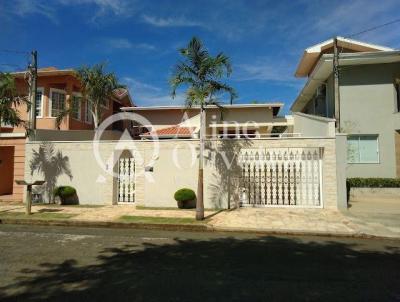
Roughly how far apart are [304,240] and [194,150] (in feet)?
20.6

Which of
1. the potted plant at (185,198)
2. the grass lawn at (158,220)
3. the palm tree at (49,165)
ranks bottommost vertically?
the grass lawn at (158,220)

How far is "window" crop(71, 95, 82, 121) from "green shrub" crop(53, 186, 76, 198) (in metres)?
7.81

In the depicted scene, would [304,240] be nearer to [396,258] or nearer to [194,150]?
[396,258]

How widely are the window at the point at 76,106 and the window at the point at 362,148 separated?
1647cm

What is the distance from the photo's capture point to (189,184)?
13797 mm

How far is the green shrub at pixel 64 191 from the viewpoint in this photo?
1428 cm

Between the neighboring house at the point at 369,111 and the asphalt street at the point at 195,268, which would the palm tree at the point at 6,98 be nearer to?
the asphalt street at the point at 195,268

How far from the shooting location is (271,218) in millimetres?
11305

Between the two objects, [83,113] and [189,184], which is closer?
[189,184]

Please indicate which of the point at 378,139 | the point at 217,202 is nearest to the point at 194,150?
the point at 217,202

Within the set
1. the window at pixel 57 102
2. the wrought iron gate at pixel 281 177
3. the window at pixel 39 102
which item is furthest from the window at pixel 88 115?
the wrought iron gate at pixel 281 177

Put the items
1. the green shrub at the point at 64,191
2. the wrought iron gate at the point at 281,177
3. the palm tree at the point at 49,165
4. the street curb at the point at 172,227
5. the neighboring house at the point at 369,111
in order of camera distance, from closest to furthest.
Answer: the street curb at the point at 172,227 → the wrought iron gate at the point at 281,177 → the green shrub at the point at 64,191 → the palm tree at the point at 49,165 → the neighboring house at the point at 369,111

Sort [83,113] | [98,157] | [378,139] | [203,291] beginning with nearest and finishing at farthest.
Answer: [203,291], [98,157], [378,139], [83,113]

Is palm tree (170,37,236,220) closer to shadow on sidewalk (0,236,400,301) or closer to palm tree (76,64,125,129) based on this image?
shadow on sidewalk (0,236,400,301)
